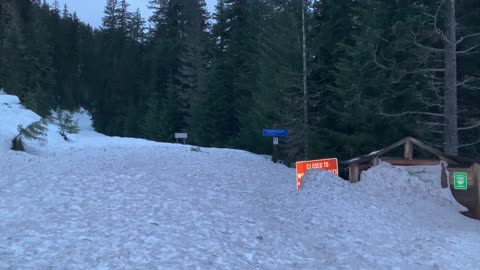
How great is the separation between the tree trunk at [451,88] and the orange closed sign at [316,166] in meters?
3.85

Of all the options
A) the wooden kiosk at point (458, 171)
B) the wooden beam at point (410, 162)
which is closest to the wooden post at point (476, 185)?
the wooden kiosk at point (458, 171)

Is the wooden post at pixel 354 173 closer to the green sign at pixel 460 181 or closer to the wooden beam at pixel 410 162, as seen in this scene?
the wooden beam at pixel 410 162

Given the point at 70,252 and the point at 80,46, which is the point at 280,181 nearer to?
the point at 70,252

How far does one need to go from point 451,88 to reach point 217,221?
362 inches

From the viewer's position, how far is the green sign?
37.5 feet

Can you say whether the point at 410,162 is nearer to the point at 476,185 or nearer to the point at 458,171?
the point at 458,171

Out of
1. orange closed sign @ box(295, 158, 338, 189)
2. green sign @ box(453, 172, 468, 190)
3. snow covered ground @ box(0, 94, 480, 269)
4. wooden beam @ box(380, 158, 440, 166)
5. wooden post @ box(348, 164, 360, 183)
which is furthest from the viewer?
orange closed sign @ box(295, 158, 338, 189)

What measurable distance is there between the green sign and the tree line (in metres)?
2.60

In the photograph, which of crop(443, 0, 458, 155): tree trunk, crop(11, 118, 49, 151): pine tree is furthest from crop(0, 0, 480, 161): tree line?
crop(11, 118, 49, 151): pine tree

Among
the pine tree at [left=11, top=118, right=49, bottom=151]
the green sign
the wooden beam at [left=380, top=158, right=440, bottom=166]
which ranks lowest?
the green sign

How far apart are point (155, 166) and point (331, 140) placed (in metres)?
9.14

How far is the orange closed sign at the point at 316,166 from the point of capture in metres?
12.7

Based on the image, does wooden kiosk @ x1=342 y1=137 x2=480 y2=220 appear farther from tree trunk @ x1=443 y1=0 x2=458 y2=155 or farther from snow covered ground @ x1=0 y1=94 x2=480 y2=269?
tree trunk @ x1=443 y1=0 x2=458 y2=155

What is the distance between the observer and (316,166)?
1298 centimetres
